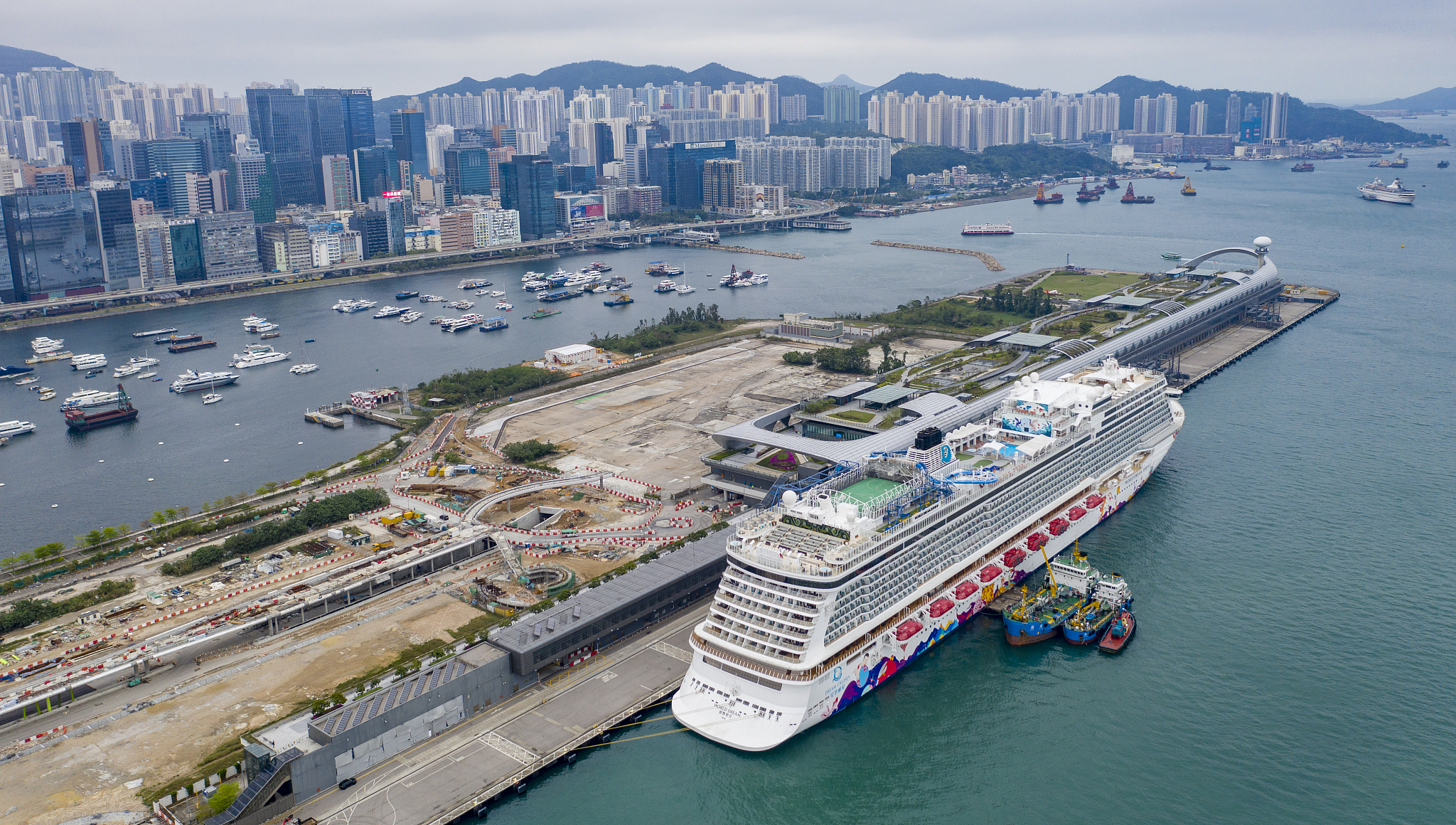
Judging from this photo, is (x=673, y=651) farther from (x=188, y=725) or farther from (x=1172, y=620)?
(x=1172, y=620)

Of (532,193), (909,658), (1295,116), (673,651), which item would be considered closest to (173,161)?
(532,193)

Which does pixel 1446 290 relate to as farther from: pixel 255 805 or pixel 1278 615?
pixel 255 805

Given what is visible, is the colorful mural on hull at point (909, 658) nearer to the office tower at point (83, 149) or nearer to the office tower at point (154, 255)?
the office tower at point (154, 255)

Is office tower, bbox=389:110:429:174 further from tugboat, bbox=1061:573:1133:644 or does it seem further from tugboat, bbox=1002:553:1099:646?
tugboat, bbox=1061:573:1133:644

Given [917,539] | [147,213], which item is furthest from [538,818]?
[147,213]

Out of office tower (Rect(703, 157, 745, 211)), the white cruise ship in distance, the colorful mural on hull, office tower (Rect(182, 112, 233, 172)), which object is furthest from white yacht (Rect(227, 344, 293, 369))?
office tower (Rect(182, 112, 233, 172))

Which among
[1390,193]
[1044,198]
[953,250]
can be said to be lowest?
[953,250]
